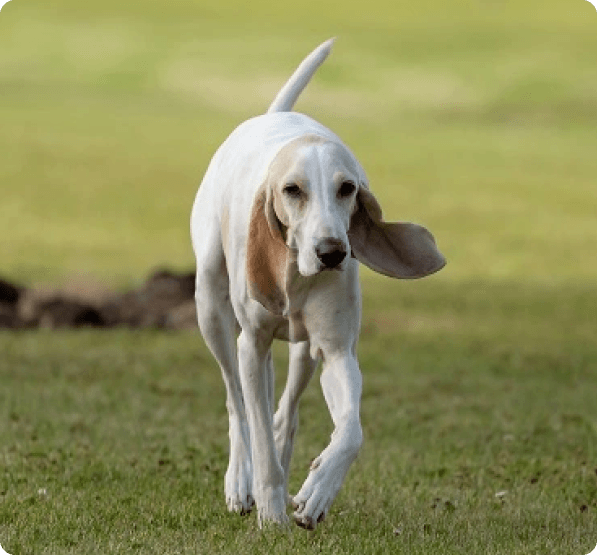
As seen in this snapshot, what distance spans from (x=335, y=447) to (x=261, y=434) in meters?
0.70

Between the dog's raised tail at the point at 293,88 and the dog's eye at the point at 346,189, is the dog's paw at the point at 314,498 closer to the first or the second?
the dog's eye at the point at 346,189

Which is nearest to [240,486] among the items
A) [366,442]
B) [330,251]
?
[330,251]

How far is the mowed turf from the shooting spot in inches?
321

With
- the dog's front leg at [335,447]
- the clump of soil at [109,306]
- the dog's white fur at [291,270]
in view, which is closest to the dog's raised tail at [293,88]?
the dog's white fur at [291,270]

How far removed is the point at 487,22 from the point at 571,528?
31.2 metres

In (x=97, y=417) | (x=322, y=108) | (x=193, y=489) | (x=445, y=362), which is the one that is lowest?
(x=322, y=108)

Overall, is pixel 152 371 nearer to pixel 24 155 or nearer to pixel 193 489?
pixel 193 489

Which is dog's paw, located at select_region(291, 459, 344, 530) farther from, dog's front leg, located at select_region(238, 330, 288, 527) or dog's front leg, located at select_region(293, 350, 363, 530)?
dog's front leg, located at select_region(238, 330, 288, 527)

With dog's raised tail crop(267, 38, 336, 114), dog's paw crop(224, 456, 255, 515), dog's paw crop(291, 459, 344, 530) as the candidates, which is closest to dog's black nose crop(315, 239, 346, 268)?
dog's paw crop(291, 459, 344, 530)

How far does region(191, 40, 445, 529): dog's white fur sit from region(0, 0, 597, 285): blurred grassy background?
18652 mm

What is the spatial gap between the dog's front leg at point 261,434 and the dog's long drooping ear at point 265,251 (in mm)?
455

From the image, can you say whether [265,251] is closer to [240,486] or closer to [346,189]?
[346,189]

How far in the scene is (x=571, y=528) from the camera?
25.6ft

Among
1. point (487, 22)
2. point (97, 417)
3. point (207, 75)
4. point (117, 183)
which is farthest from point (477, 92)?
point (97, 417)
